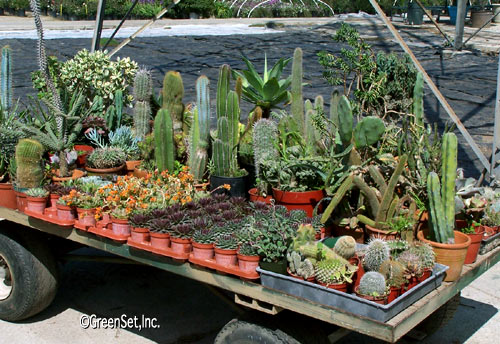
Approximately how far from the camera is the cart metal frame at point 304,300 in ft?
9.12

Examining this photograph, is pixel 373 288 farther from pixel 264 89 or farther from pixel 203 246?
pixel 264 89

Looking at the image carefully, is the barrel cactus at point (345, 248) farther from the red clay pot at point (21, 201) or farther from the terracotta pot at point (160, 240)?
the red clay pot at point (21, 201)

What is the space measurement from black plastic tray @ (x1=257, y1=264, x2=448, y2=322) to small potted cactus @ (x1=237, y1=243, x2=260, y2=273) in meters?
0.07

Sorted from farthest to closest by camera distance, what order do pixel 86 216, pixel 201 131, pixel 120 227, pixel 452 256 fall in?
pixel 201 131 → pixel 86 216 → pixel 120 227 → pixel 452 256

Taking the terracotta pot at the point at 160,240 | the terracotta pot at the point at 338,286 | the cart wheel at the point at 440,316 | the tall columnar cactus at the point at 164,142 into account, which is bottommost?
the cart wheel at the point at 440,316

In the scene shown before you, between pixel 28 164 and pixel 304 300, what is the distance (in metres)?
2.37

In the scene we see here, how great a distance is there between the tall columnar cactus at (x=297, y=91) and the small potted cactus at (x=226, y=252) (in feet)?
5.44

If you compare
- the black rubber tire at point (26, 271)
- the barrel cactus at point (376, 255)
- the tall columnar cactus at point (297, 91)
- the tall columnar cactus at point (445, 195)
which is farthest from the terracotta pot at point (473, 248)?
the black rubber tire at point (26, 271)

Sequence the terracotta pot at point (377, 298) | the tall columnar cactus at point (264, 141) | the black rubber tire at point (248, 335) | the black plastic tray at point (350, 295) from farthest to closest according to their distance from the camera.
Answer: the tall columnar cactus at point (264, 141) → the black rubber tire at point (248, 335) → the terracotta pot at point (377, 298) → the black plastic tray at point (350, 295)

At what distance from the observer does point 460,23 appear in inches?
567

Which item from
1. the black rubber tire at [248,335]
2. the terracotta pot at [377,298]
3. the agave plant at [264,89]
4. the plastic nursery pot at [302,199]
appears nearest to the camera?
the terracotta pot at [377,298]

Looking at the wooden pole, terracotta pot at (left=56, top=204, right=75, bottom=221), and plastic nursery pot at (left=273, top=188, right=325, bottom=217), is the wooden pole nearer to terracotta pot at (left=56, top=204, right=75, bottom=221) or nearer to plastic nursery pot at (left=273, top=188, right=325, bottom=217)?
plastic nursery pot at (left=273, top=188, right=325, bottom=217)

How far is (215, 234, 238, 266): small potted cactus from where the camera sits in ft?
10.7

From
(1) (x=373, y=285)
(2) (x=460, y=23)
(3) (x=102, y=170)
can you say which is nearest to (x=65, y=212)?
(3) (x=102, y=170)
